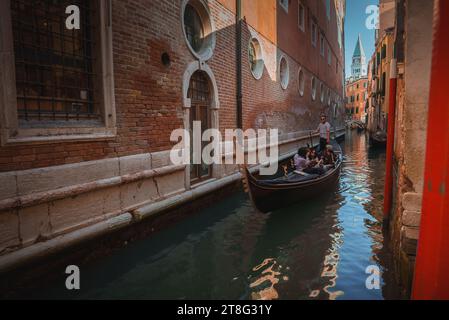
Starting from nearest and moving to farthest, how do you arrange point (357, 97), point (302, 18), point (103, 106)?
point (103, 106) < point (302, 18) < point (357, 97)

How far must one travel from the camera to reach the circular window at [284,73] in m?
11.7

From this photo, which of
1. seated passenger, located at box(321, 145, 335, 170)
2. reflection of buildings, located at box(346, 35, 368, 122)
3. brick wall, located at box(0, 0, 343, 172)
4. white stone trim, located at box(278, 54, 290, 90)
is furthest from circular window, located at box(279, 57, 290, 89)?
reflection of buildings, located at box(346, 35, 368, 122)

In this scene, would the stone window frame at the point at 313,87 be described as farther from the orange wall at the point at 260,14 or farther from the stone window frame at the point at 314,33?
the orange wall at the point at 260,14

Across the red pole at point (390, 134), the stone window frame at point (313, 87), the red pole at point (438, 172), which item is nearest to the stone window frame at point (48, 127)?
the red pole at point (438, 172)

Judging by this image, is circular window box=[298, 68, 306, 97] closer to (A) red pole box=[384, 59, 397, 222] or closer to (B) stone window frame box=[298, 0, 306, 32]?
(B) stone window frame box=[298, 0, 306, 32]

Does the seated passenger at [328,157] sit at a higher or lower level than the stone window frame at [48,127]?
lower

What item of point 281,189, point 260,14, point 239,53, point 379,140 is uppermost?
point 260,14

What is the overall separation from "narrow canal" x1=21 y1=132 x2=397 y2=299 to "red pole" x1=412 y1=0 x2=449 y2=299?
1.69m

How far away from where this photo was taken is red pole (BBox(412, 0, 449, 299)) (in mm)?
1669

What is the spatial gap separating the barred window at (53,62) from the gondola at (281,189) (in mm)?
2672

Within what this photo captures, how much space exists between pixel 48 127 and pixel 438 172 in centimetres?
364

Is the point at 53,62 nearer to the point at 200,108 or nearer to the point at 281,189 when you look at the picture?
the point at 200,108

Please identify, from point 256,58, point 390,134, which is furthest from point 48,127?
point 256,58

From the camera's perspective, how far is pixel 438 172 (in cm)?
170
